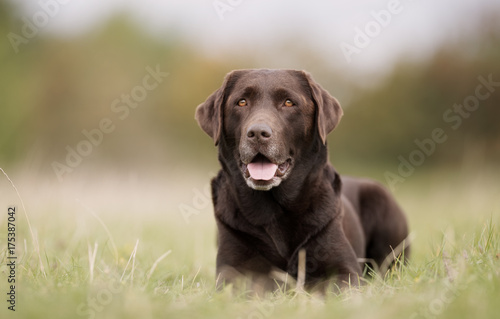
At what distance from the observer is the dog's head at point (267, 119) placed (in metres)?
3.60

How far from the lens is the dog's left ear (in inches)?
152

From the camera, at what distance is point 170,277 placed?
4.01 m

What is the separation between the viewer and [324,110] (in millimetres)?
4008

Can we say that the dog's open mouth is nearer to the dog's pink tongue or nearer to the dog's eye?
the dog's pink tongue

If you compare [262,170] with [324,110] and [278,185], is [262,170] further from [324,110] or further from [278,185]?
[324,110]

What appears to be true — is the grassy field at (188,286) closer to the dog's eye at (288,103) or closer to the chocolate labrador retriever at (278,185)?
the chocolate labrador retriever at (278,185)

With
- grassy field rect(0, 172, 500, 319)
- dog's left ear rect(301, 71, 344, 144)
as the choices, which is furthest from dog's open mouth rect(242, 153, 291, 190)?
grassy field rect(0, 172, 500, 319)

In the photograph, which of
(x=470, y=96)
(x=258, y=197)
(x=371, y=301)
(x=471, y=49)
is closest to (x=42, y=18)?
(x=258, y=197)

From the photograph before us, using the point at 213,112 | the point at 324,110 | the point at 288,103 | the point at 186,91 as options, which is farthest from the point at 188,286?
the point at 186,91

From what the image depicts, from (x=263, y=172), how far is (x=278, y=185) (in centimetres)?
18

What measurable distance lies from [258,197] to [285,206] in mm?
197

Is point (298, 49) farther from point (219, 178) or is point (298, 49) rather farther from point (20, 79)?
point (219, 178)

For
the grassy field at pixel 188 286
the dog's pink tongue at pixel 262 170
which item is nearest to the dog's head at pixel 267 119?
the dog's pink tongue at pixel 262 170

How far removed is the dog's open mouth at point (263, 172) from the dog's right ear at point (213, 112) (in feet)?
1.27
